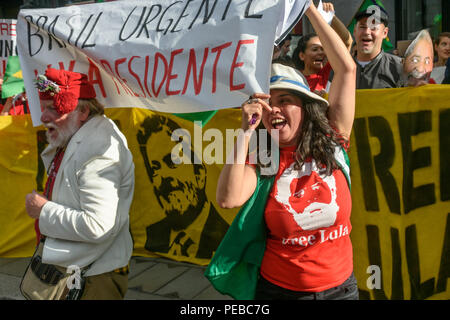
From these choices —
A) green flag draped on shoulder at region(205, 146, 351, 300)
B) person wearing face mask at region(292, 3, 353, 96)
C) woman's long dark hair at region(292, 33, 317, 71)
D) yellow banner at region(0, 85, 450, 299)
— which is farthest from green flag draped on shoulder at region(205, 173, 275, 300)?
woman's long dark hair at region(292, 33, 317, 71)

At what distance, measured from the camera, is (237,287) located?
2.04 meters

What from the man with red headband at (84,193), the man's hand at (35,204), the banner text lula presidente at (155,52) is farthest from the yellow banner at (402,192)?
the man's hand at (35,204)

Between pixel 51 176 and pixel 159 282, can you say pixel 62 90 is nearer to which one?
pixel 51 176

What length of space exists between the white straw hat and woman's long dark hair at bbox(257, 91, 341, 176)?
0.18ft

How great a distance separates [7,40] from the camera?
239 inches

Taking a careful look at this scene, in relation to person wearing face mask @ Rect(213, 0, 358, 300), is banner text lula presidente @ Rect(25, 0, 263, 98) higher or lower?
higher

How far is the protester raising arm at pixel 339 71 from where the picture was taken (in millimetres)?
1979

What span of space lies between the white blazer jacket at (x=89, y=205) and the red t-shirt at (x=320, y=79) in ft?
6.43

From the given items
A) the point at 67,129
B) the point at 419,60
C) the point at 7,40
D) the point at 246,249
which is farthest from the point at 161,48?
the point at 7,40

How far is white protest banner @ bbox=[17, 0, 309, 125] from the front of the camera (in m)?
1.99

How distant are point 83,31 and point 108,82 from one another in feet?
1.10

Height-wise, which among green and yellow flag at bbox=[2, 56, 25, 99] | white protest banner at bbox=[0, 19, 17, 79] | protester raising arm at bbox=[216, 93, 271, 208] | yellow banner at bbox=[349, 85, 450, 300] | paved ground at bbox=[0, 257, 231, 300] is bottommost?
paved ground at bbox=[0, 257, 231, 300]

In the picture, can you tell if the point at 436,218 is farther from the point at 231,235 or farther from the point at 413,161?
the point at 231,235

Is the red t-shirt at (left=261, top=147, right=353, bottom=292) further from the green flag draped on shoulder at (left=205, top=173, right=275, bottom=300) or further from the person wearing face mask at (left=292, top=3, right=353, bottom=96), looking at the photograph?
the person wearing face mask at (left=292, top=3, right=353, bottom=96)
